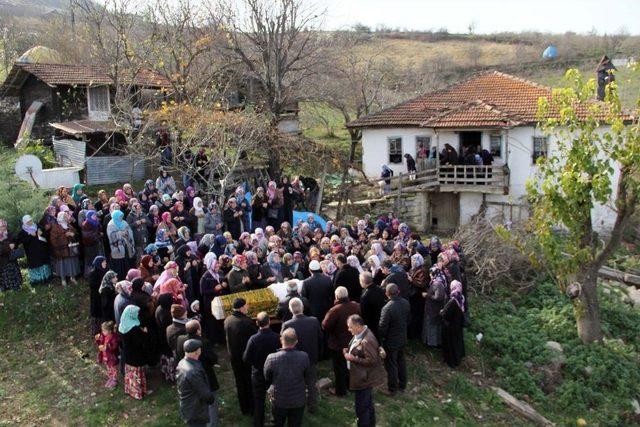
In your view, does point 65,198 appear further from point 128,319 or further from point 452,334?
point 452,334

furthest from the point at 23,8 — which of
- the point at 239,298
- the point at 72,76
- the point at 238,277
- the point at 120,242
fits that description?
the point at 239,298

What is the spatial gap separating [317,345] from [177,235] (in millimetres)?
4602

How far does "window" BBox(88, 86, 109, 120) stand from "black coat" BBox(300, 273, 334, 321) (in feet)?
62.4

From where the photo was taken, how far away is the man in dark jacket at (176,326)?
794 cm

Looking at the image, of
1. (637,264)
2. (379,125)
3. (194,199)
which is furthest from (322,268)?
(379,125)

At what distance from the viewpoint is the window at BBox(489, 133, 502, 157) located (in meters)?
24.5

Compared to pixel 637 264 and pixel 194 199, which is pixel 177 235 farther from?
pixel 637 264

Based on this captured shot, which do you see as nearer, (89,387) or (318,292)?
(89,387)

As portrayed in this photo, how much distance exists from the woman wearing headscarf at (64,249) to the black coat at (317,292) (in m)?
5.13

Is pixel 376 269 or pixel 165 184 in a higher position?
pixel 165 184

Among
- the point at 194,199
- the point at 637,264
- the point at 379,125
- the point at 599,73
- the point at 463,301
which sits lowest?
the point at 637,264

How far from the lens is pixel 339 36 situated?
29.1 m

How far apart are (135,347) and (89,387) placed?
1.40m

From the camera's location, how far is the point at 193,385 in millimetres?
7062
